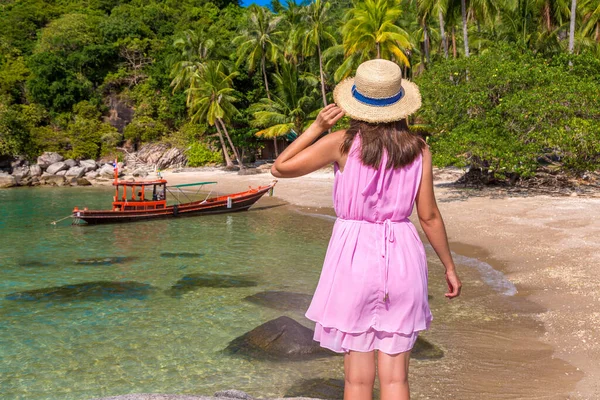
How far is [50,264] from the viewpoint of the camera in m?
13.5

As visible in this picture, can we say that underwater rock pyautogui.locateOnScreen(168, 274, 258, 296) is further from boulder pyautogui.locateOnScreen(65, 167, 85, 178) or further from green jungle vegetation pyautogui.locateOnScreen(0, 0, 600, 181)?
boulder pyautogui.locateOnScreen(65, 167, 85, 178)

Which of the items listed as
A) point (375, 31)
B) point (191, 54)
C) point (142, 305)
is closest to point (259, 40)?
point (191, 54)

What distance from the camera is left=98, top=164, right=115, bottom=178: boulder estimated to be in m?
40.1

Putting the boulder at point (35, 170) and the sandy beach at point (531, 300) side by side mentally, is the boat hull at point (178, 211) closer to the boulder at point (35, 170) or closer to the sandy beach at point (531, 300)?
the sandy beach at point (531, 300)

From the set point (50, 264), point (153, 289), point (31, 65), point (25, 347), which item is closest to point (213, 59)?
point (31, 65)

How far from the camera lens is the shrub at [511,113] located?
17938 mm

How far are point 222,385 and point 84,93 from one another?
4794 centimetres

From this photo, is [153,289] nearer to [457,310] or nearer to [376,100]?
[457,310]

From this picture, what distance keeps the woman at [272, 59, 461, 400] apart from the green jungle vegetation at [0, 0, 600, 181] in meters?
17.0

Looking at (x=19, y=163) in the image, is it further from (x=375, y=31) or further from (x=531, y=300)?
(x=531, y=300)

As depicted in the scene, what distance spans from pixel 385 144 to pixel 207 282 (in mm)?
9407

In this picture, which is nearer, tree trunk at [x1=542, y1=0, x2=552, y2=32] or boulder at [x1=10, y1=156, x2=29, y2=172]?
tree trunk at [x1=542, y1=0, x2=552, y2=32]

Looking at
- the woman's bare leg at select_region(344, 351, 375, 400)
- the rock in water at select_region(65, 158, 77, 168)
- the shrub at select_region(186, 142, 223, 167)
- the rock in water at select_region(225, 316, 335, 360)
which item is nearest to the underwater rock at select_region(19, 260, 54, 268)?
the rock in water at select_region(225, 316, 335, 360)

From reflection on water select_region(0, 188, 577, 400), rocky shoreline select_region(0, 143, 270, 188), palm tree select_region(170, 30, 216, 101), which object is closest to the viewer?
reflection on water select_region(0, 188, 577, 400)
